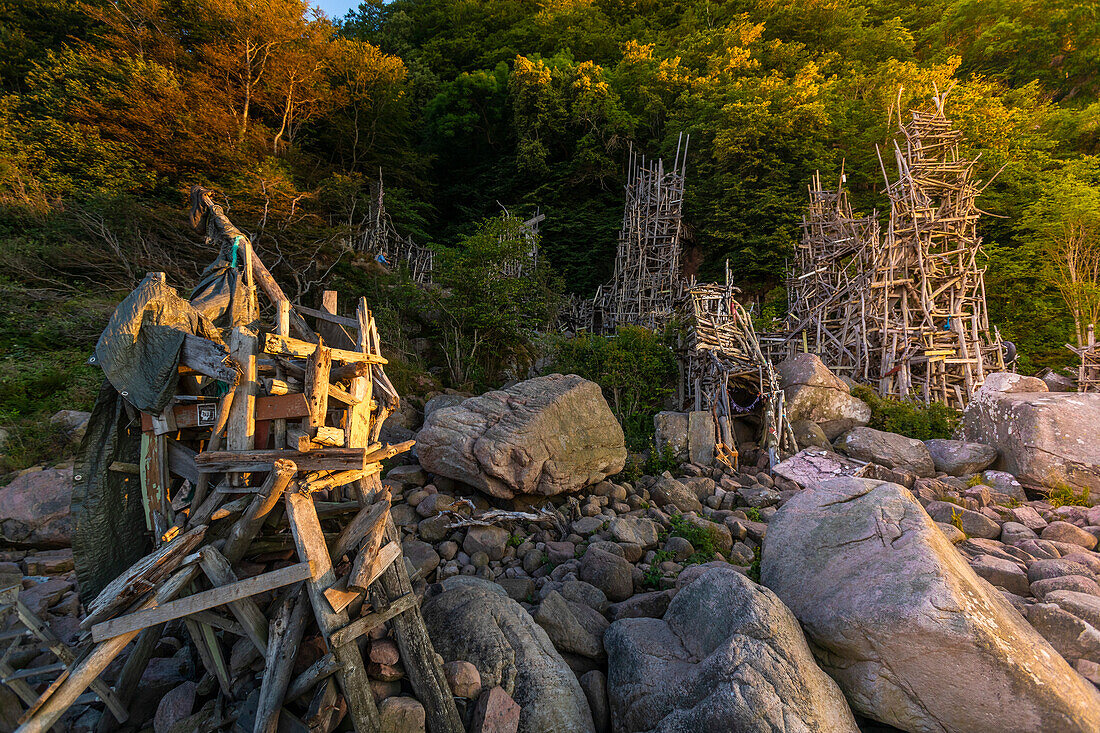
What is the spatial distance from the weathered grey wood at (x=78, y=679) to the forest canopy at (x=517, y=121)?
10.3m

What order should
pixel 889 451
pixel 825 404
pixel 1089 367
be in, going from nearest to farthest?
1. pixel 889 451
2. pixel 825 404
3. pixel 1089 367

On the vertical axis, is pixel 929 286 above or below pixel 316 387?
above

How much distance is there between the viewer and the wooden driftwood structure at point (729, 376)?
31.3ft

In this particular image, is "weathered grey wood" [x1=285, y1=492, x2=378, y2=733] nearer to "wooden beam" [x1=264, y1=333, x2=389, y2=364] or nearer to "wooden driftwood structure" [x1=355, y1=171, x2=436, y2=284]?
"wooden beam" [x1=264, y1=333, x2=389, y2=364]

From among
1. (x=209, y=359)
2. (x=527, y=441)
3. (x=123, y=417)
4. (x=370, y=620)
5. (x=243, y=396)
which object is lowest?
(x=370, y=620)

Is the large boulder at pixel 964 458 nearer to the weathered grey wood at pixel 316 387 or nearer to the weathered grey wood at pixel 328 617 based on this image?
the weathered grey wood at pixel 328 617

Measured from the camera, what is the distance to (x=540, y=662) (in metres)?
3.62

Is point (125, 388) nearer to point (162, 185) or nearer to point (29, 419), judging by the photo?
point (29, 419)

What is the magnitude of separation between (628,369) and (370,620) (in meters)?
8.84

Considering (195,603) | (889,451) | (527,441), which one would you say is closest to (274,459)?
(195,603)

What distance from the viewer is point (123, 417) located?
138 inches

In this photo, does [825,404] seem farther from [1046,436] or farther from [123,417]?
[123,417]

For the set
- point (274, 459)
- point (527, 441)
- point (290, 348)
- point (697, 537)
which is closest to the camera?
point (274, 459)

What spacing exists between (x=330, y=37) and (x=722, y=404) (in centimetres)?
2339
